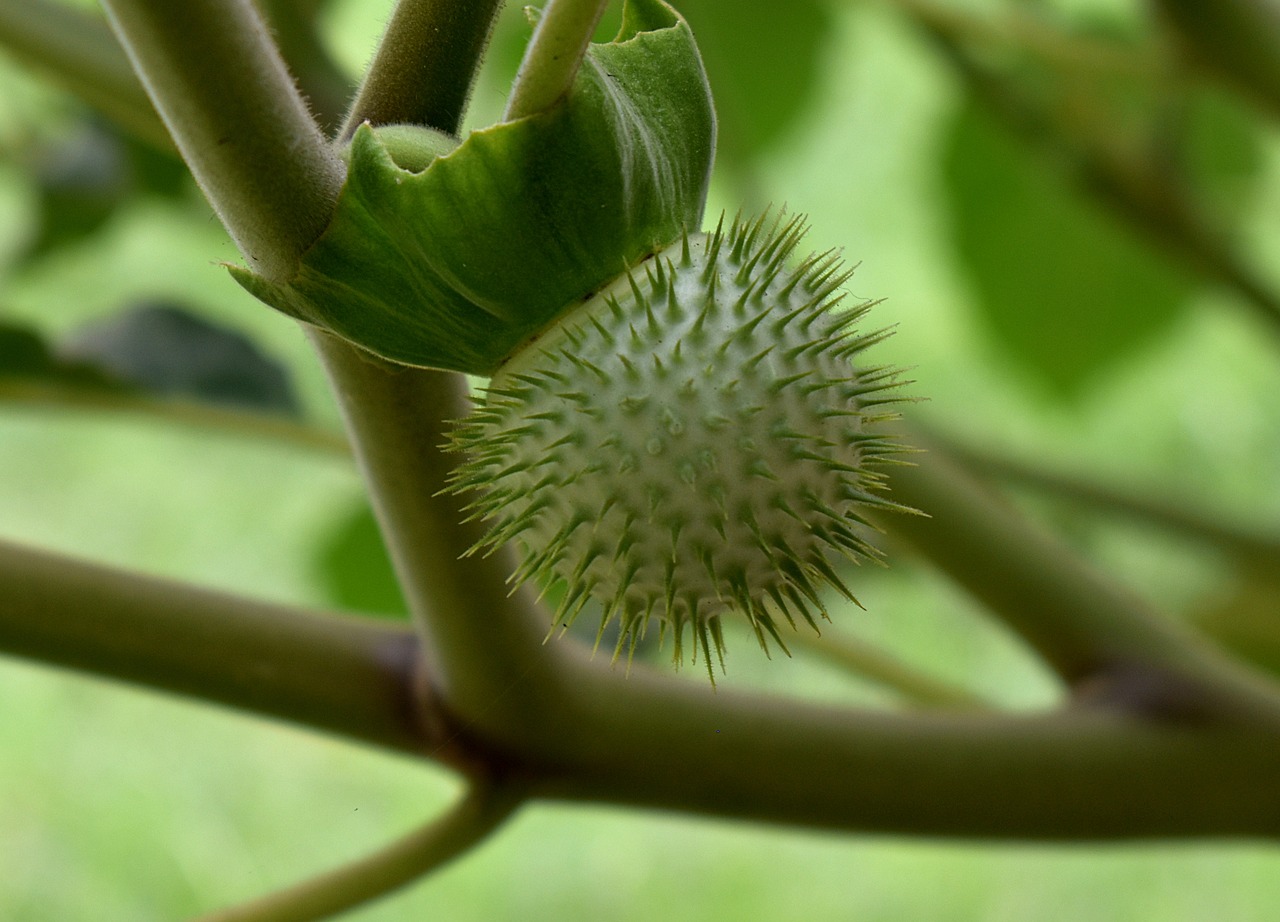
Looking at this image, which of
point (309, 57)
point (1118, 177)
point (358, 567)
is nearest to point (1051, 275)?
point (1118, 177)

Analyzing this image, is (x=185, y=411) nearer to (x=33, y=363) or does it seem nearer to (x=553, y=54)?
(x=33, y=363)

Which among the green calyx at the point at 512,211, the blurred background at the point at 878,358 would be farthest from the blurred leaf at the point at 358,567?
the green calyx at the point at 512,211

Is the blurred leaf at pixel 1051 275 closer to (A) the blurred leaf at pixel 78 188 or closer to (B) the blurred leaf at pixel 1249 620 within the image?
(B) the blurred leaf at pixel 1249 620

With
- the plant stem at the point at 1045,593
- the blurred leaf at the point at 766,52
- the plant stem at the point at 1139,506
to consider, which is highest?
the blurred leaf at the point at 766,52

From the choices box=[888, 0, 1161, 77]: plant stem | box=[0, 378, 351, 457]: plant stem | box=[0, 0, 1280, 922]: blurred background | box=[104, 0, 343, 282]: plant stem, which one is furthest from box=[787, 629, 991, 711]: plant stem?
box=[104, 0, 343, 282]: plant stem

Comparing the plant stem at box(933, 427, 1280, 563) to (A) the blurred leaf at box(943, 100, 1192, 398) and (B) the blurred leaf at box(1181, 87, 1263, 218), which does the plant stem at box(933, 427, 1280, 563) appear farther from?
(B) the blurred leaf at box(1181, 87, 1263, 218)

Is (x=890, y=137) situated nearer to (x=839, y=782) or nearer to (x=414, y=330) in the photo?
(x=839, y=782)
